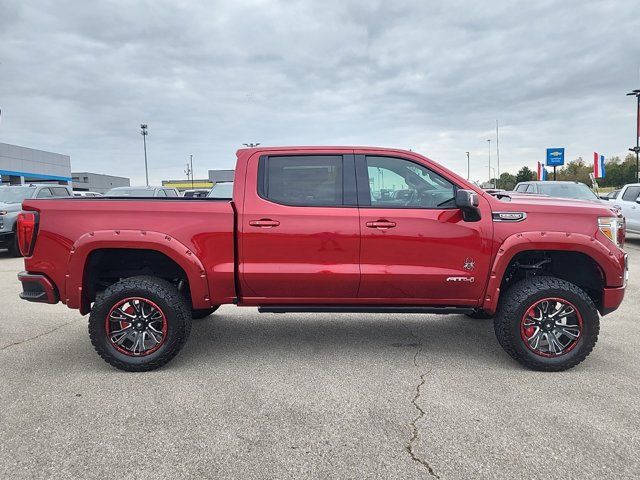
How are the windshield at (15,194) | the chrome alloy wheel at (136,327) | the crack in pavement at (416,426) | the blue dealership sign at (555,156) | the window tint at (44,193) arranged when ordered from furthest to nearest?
the blue dealership sign at (555,156) < the window tint at (44,193) < the windshield at (15,194) < the chrome alloy wheel at (136,327) < the crack in pavement at (416,426)

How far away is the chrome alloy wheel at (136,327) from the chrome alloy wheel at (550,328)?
3.18 m

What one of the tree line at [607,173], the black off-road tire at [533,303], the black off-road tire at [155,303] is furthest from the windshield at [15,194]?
the tree line at [607,173]

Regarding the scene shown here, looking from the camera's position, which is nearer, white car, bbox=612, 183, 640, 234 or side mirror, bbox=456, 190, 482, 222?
side mirror, bbox=456, 190, 482, 222

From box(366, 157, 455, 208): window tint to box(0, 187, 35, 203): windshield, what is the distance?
471 inches

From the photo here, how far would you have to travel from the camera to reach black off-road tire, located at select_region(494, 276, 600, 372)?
389 cm

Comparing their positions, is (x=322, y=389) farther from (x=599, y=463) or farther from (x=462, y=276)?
(x=599, y=463)

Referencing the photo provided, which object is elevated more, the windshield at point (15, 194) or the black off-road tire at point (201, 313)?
the windshield at point (15, 194)

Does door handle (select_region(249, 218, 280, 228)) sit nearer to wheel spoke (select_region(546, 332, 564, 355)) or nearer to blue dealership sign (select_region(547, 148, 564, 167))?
wheel spoke (select_region(546, 332, 564, 355))

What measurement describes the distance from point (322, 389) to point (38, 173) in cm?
6047

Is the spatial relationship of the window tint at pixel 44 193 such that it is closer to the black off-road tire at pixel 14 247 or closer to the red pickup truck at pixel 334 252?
the black off-road tire at pixel 14 247

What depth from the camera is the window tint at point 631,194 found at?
12211 millimetres

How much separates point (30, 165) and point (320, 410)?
2361 inches

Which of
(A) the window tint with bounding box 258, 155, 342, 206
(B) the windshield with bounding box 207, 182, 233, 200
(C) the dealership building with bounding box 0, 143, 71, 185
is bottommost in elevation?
(A) the window tint with bounding box 258, 155, 342, 206

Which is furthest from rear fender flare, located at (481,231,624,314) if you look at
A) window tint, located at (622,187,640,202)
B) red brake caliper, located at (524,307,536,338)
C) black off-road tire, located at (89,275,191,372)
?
window tint, located at (622,187,640,202)
